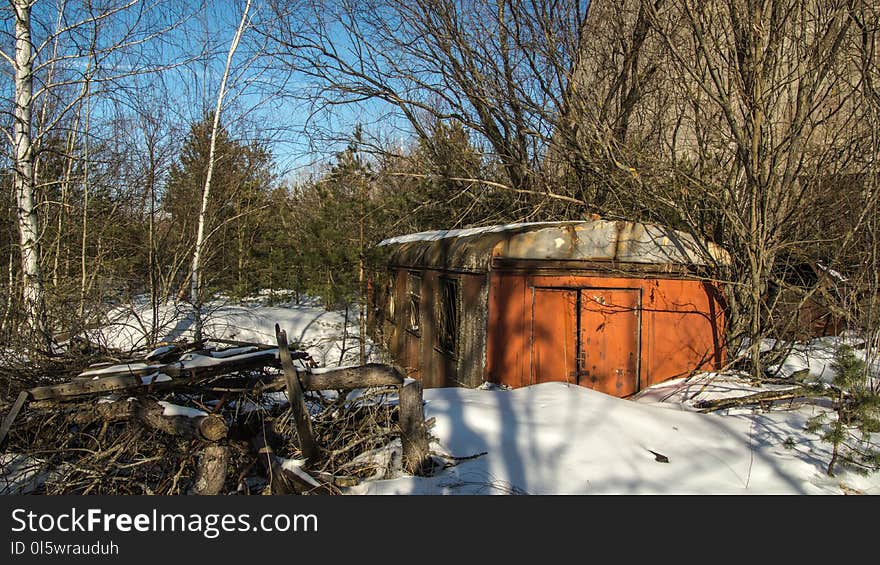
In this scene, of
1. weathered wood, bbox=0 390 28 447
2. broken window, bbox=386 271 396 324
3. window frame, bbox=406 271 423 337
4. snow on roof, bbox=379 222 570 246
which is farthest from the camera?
broken window, bbox=386 271 396 324

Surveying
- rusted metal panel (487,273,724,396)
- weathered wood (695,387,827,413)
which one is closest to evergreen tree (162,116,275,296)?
rusted metal panel (487,273,724,396)

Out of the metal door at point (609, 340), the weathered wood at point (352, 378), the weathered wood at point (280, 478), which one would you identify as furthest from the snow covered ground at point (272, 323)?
the weathered wood at point (280, 478)

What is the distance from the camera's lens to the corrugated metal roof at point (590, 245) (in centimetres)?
753

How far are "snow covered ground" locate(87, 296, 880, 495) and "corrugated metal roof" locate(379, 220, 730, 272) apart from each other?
2045mm

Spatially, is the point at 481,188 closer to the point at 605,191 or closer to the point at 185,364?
the point at 605,191

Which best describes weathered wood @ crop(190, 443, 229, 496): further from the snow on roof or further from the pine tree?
the snow on roof

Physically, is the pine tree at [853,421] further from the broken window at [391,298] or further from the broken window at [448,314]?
the broken window at [391,298]

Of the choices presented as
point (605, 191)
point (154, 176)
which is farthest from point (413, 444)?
point (154, 176)

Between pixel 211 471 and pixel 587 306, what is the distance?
5.38 metres

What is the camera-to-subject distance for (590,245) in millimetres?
7605

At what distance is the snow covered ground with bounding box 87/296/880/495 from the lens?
400cm

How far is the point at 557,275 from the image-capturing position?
7559 millimetres

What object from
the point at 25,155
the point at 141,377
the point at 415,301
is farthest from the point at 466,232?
the point at 25,155

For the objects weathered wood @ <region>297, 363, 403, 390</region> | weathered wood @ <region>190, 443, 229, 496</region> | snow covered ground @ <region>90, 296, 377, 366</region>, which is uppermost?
weathered wood @ <region>297, 363, 403, 390</region>
